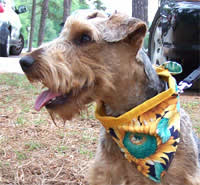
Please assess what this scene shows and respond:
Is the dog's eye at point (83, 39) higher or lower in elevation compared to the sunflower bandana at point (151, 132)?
higher

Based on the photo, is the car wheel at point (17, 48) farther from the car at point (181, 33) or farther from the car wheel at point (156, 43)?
the car at point (181, 33)

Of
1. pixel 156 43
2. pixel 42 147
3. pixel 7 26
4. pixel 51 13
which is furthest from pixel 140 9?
pixel 51 13

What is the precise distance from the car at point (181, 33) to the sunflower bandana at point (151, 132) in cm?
457

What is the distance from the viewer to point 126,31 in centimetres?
246

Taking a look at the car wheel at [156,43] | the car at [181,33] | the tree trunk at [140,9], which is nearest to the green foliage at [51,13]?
the car wheel at [156,43]

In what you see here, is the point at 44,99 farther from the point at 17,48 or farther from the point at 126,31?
the point at 17,48

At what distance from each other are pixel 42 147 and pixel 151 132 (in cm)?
218

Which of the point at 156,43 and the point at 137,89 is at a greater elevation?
the point at 137,89

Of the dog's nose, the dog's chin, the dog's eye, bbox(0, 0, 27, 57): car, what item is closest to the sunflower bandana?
the dog's chin

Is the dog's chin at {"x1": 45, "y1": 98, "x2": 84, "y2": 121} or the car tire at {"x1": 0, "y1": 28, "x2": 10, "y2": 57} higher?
the dog's chin at {"x1": 45, "y1": 98, "x2": 84, "y2": 121}

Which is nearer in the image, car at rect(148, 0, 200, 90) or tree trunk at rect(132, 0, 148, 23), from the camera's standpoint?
car at rect(148, 0, 200, 90)

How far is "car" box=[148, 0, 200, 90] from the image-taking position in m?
6.89

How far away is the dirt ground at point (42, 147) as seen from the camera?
3625mm

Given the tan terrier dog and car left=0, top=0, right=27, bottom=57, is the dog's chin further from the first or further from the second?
car left=0, top=0, right=27, bottom=57
